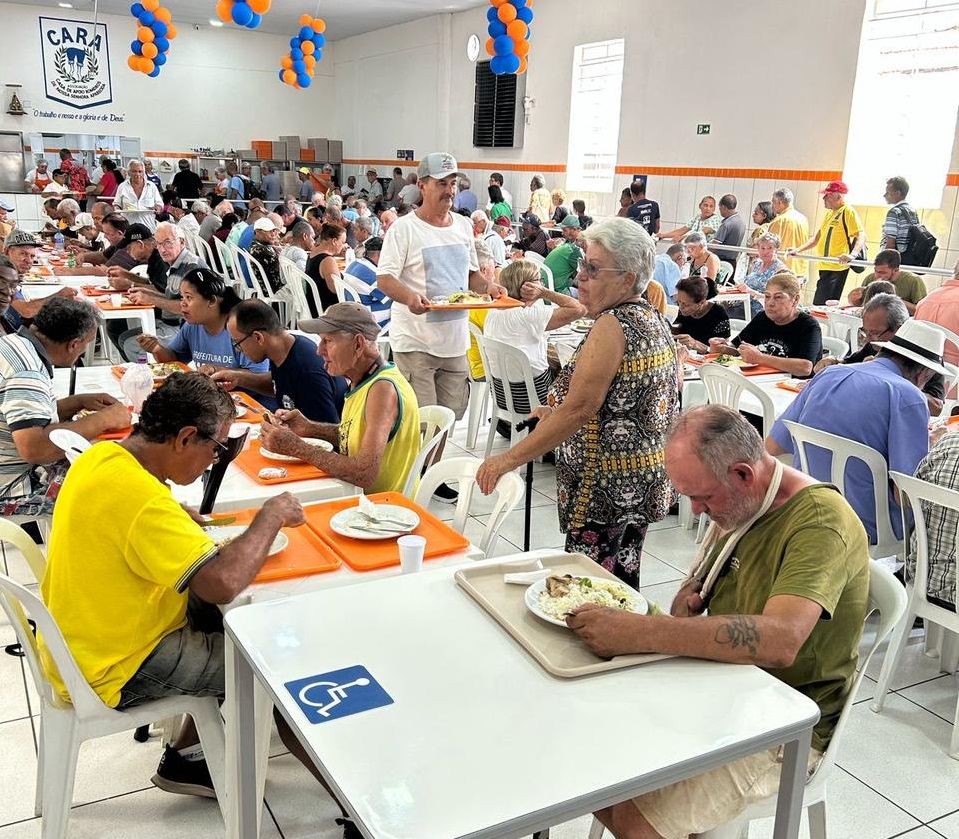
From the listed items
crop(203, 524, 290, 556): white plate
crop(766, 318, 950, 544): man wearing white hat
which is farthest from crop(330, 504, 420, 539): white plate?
crop(766, 318, 950, 544): man wearing white hat

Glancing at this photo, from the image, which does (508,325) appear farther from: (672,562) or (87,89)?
(87,89)

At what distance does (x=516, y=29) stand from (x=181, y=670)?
8.23m

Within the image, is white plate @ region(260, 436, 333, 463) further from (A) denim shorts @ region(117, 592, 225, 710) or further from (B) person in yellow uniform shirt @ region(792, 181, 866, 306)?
(B) person in yellow uniform shirt @ region(792, 181, 866, 306)

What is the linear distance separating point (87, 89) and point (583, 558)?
17058 millimetres

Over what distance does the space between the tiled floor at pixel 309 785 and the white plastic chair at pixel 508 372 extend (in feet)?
6.72

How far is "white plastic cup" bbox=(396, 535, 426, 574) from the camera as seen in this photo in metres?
1.80

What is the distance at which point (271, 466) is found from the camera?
251cm

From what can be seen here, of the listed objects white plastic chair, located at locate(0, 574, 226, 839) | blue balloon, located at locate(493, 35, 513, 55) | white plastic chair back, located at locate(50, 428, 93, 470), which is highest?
blue balloon, located at locate(493, 35, 513, 55)

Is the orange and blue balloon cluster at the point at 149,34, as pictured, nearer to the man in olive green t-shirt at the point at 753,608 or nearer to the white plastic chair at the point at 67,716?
the white plastic chair at the point at 67,716

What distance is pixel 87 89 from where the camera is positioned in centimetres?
1573

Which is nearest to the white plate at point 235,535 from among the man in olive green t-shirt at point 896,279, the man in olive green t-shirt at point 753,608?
the man in olive green t-shirt at point 753,608

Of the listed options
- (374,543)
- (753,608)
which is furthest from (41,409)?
(753,608)

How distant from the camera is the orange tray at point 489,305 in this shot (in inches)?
146

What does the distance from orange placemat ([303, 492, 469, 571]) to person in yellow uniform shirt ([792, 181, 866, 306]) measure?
650 centimetres
